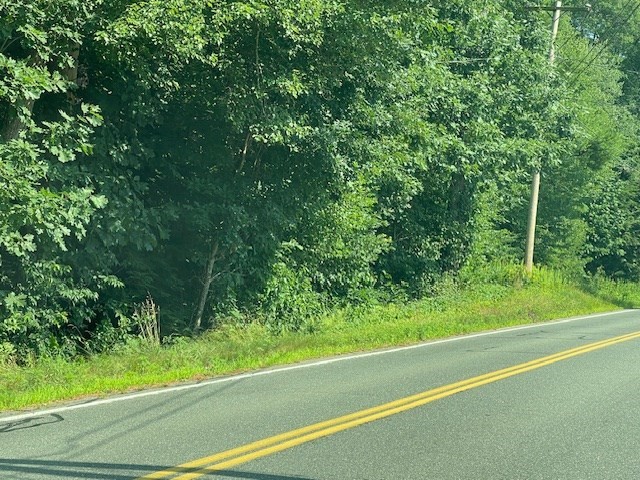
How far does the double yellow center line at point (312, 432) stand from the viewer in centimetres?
636

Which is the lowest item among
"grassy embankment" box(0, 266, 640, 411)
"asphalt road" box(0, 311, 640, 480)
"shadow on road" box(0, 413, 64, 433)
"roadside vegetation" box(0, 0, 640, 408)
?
"grassy embankment" box(0, 266, 640, 411)

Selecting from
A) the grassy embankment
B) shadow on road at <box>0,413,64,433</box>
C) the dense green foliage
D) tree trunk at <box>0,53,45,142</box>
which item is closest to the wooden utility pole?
the grassy embankment

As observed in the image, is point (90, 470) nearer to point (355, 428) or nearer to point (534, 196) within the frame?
point (355, 428)

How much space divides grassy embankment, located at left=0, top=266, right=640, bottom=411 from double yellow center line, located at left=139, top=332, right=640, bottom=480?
3094mm

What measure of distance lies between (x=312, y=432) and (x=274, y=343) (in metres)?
6.64

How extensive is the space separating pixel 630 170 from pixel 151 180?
3151 centimetres

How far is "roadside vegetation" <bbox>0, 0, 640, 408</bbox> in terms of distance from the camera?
11.1 meters

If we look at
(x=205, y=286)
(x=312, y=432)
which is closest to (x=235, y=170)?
(x=205, y=286)

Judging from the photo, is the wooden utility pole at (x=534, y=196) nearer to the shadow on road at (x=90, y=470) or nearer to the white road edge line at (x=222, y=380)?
the white road edge line at (x=222, y=380)

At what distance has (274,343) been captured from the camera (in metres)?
14.3

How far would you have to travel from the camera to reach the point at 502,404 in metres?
9.46

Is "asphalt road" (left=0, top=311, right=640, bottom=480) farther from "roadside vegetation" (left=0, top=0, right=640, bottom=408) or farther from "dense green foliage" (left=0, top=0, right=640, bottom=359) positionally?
"dense green foliage" (left=0, top=0, right=640, bottom=359)

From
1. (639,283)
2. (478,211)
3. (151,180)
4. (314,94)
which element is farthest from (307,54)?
→ (639,283)

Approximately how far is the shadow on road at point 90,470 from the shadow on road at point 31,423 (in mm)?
1300
